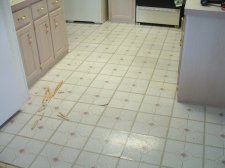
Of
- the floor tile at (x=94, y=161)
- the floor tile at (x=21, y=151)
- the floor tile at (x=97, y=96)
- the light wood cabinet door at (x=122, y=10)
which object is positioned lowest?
the floor tile at (x=94, y=161)

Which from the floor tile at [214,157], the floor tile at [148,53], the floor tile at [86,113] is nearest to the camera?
the floor tile at [214,157]

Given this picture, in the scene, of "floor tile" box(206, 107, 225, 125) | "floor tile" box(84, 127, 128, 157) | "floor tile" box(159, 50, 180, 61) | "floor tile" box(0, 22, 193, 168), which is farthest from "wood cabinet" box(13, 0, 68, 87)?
"floor tile" box(206, 107, 225, 125)

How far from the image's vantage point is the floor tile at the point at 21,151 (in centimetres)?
200

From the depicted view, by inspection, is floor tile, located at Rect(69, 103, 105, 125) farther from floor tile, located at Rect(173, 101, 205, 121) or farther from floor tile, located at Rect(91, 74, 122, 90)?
floor tile, located at Rect(173, 101, 205, 121)

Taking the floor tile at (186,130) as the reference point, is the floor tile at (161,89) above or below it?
above

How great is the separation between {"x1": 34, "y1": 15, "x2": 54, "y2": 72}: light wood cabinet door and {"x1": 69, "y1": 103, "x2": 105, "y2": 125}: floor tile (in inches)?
32.2

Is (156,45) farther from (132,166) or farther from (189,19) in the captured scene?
(132,166)

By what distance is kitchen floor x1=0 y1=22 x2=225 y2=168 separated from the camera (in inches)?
79.1

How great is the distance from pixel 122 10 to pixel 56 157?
3.41 m

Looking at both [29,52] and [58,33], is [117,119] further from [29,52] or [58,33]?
[58,33]

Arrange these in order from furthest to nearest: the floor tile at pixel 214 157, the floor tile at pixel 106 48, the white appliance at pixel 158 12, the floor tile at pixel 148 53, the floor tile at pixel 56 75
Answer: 1. the white appliance at pixel 158 12
2. the floor tile at pixel 106 48
3. the floor tile at pixel 148 53
4. the floor tile at pixel 56 75
5. the floor tile at pixel 214 157

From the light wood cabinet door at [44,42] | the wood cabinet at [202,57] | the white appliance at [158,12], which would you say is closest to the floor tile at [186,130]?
the wood cabinet at [202,57]

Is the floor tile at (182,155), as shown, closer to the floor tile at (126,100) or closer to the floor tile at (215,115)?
the floor tile at (215,115)

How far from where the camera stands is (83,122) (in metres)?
2.38
